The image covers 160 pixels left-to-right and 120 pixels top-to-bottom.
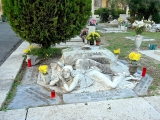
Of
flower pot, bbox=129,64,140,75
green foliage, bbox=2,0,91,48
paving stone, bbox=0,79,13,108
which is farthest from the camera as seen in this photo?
green foliage, bbox=2,0,91,48

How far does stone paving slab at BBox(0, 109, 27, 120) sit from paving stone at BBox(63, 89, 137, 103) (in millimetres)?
797

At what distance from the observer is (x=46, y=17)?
5.17m

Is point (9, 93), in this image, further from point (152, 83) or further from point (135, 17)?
point (135, 17)

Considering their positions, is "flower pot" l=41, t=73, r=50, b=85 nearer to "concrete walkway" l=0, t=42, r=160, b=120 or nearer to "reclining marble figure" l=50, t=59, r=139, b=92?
"reclining marble figure" l=50, t=59, r=139, b=92

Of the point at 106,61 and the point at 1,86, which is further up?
the point at 106,61

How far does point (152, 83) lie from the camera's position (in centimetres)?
421

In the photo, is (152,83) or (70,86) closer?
(70,86)

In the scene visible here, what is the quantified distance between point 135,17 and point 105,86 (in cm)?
1558

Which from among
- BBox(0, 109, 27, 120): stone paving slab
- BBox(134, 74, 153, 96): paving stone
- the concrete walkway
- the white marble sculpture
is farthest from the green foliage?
BBox(0, 109, 27, 120): stone paving slab

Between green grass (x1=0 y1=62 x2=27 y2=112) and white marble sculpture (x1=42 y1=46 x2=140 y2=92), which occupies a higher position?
white marble sculpture (x1=42 y1=46 x2=140 y2=92)

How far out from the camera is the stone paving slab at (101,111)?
2.84 meters

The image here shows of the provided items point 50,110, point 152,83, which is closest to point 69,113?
point 50,110

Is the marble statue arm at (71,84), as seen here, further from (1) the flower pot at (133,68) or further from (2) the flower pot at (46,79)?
(1) the flower pot at (133,68)

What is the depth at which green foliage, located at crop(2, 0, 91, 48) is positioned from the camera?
5035 mm
